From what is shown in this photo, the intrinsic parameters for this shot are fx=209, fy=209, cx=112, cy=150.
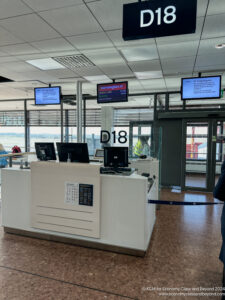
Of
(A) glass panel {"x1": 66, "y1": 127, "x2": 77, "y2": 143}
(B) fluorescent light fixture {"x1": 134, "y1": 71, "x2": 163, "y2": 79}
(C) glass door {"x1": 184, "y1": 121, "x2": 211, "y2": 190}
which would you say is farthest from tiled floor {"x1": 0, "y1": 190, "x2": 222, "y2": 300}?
(A) glass panel {"x1": 66, "y1": 127, "x2": 77, "y2": 143}

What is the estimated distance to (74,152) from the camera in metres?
3.03

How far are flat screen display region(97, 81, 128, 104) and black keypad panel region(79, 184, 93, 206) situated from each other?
2.86 m

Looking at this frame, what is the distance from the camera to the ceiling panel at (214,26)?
256 centimetres

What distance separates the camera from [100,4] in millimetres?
2338

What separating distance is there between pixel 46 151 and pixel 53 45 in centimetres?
174

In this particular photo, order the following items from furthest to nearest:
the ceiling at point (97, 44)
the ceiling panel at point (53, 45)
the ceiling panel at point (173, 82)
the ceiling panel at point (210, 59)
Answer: the ceiling panel at point (173, 82)
the ceiling panel at point (210, 59)
the ceiling panel at point (53, 45)
the ceiling at point (97, 44)

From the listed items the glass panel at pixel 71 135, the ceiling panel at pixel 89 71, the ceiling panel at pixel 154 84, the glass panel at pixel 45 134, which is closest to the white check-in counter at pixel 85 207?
the ceiling panel at pixel 89 71

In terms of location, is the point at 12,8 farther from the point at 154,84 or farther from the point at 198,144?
the point at 198,144

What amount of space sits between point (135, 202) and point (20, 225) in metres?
1.75

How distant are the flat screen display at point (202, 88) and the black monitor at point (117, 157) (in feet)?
7.47

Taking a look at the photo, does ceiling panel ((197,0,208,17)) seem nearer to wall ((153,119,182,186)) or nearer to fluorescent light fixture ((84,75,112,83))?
fluorescent light fixture ((84,75,112,83))

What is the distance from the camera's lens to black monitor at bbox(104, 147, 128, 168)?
315cm

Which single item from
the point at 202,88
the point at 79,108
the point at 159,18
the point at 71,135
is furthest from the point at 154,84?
the point at 159,18

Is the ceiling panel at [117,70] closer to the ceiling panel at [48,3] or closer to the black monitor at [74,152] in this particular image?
the ceiling panel at [48,3]
